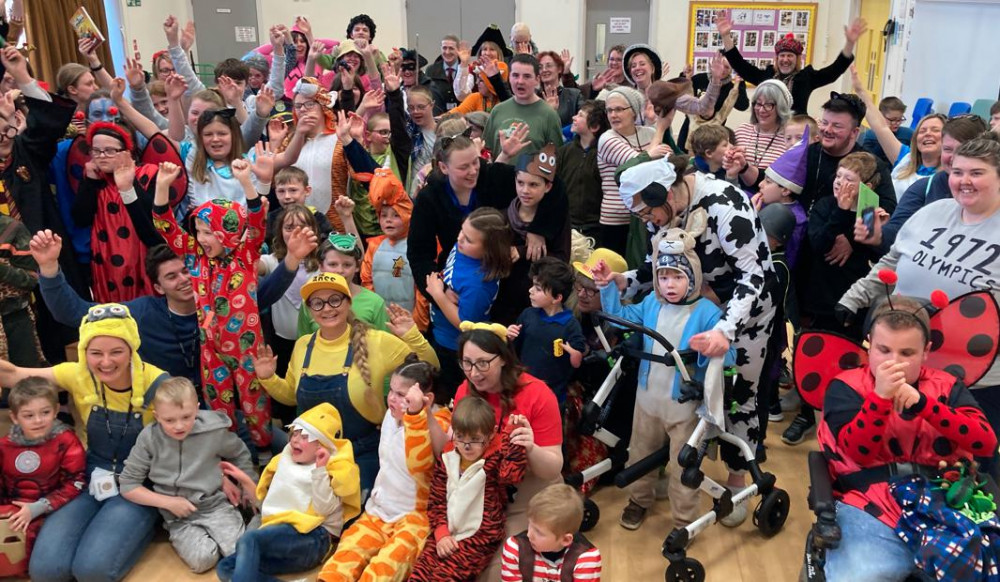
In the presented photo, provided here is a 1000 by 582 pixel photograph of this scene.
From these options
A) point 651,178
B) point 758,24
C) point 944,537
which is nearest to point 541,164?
point 651,178

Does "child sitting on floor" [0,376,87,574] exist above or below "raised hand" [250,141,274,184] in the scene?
below

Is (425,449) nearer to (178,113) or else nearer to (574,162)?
(574,162)

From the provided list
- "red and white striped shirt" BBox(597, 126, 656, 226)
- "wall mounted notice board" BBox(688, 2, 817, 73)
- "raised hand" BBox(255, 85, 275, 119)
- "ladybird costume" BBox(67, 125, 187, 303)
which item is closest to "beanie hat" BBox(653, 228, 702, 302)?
"red and white striped shirt" BBox(597, 126, 656, 226)

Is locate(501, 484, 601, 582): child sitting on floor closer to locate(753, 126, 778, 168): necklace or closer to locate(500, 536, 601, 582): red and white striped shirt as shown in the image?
locate(500, 536, 601, 582): red and white striped shirt

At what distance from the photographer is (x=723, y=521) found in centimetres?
330

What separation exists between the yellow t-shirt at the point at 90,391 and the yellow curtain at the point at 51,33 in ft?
23.9

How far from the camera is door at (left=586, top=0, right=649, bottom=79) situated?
10766 millimetres

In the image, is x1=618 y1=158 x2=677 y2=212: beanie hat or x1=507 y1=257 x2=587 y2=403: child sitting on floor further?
x1=507 y1=257 x2=587 y2=403: child sitting on floor

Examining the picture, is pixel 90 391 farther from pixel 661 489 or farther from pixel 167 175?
pixel 661 489

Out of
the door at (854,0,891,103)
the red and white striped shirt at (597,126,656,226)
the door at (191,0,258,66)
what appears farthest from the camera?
the door at (191,0,258,66)

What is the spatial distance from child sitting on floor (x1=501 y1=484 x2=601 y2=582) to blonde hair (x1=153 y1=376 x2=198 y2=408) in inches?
55.4

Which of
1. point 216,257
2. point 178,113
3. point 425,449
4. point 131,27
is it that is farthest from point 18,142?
point 131,27

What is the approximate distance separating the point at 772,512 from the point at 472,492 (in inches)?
48.8

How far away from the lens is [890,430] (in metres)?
2.43
